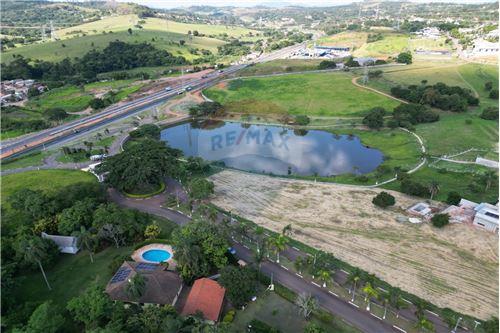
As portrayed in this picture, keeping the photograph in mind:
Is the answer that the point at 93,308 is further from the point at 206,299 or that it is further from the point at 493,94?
the point at 493,94

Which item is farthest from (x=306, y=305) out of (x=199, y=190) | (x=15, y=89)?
(x=15, y=89)

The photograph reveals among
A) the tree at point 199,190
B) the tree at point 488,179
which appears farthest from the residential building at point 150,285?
the tree at point 488,179

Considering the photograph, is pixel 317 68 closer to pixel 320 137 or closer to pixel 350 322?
pixel 320 137

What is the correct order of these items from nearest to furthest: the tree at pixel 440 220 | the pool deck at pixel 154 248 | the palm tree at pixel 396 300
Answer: the palm tree at pixel 396 300
the pool deck at pixel 154 248
the tree at pixel 440 220

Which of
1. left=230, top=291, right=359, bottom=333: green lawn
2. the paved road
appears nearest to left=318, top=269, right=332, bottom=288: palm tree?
the paved road

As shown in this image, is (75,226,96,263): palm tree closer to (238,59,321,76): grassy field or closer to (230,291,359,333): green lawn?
(230,291,359,333): green lawn

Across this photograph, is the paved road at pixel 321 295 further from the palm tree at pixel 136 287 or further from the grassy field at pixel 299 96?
the grassy field at pixel 299 96

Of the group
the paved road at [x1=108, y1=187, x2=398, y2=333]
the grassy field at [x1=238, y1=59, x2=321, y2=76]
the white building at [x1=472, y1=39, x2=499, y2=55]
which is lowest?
the paved road at [x1=108, y1=187, x2=398, y2=333]
